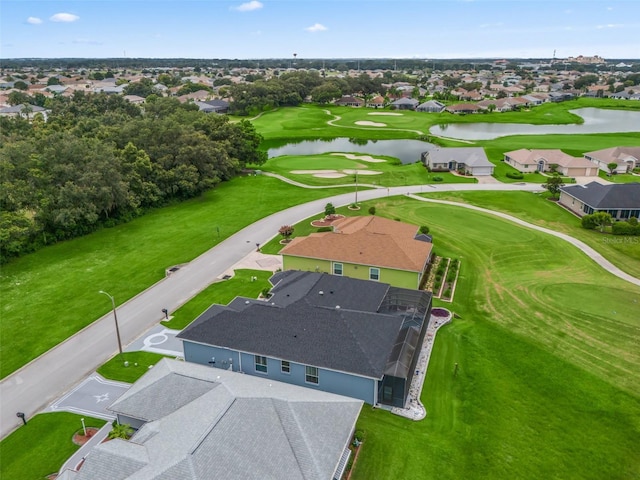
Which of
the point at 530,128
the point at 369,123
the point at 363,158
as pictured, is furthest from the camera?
the point at 369,123

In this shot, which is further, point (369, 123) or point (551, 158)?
point (369, 123)

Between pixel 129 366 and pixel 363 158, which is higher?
pixel 363 158

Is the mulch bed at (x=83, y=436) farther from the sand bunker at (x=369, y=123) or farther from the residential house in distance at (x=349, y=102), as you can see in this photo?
the residential house in distance at (x=349, y=102)

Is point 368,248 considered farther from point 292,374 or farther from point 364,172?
point 364,172

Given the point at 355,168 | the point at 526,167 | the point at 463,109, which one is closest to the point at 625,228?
the point at 526,167

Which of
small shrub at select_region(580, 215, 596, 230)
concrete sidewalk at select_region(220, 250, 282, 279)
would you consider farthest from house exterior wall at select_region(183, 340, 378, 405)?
small shrub at select_region(580, 215, 596, 230)

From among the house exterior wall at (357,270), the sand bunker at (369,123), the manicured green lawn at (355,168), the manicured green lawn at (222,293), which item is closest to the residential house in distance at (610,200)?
the manicured green lawn at (355,168)

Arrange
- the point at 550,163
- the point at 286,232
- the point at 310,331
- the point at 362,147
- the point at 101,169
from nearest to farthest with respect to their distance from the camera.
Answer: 1. the point at 310,331
2. the point at 286,232
3. the point at 101,169
4. the point at 550,163
5. the point at 362,147
